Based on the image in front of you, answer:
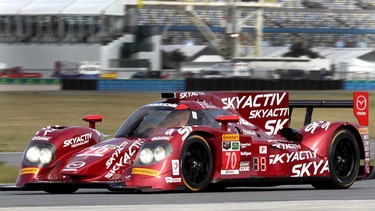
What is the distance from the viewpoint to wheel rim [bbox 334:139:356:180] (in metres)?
10.1

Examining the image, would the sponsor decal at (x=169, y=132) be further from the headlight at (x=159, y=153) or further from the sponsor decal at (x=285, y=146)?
the sponsor decal at (x=285, y=146)

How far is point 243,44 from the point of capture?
2945 inches

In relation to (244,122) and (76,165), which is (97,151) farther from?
(244,122)

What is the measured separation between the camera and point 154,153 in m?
8.54

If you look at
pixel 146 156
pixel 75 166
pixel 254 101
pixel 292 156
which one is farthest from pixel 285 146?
pixel 75 166

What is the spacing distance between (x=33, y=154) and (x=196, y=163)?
73.3 inches

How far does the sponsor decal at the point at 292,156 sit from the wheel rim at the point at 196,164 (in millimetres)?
975

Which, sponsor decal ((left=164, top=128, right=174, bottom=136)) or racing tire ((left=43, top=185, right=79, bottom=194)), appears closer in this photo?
sponsor decal ((left=164, top=128, right=174, bottom=136))

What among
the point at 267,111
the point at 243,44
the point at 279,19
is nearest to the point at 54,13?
the point at 243,44

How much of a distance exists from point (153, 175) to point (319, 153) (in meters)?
2.37

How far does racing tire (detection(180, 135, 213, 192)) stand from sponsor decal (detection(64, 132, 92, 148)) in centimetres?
152

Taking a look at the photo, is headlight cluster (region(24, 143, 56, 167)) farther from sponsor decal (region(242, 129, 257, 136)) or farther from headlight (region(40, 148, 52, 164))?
sponsor decal (region(242, 129, 257, 136))

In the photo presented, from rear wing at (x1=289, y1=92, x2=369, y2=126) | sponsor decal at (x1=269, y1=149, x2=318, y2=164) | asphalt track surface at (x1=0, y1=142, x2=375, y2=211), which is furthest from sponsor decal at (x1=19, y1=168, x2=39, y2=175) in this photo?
rear wing at (x1=289, y1=92, x2=369, y2=126)

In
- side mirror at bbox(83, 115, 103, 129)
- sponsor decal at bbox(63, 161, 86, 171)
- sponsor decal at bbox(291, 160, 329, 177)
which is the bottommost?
sponsor decal at bbox(291, 160, 329, 177)
